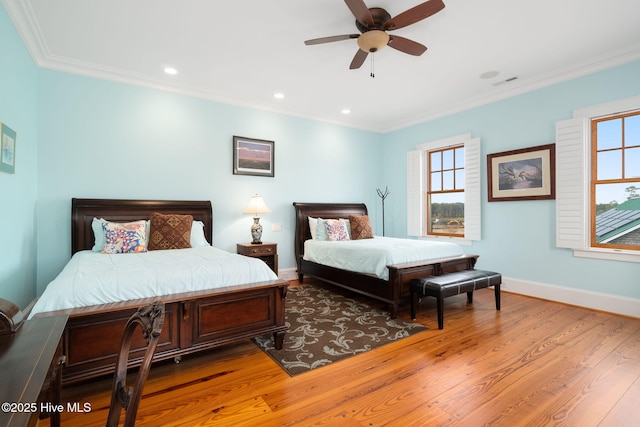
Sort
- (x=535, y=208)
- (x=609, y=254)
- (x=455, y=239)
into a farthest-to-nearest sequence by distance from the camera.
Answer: (x=455, y=239) → (x=535, y=208) → (x=609, y=254)

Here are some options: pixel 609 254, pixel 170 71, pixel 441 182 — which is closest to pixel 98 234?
pixel 170 71

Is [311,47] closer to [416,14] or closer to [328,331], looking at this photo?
[416,14]

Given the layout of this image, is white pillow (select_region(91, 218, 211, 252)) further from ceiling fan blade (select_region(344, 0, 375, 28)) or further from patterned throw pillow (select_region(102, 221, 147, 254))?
ceiling fan blade (select_region(344, 0, 375, 28))

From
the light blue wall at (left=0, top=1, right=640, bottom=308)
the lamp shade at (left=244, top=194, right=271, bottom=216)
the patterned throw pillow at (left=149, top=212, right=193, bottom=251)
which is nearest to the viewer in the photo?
the light blue wall at (left=0, top=1, right=640, bottom=308)

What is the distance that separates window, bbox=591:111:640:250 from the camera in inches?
137

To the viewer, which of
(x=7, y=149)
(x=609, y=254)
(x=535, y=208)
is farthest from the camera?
(x=535, y=208)

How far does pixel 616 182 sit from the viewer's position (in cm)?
359

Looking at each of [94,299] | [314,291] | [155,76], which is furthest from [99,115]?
[314,291]

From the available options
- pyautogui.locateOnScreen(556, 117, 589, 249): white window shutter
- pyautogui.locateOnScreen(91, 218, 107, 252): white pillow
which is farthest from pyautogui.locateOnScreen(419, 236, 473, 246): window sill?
pyautogui.locateOnScreen(91, 218, 107, 252): white pillow

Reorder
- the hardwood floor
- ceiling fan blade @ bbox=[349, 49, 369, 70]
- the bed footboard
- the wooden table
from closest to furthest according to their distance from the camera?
the wooden table
the hardwood floor
the bed footboard
ceiling fan blade @ bbox=[349, 49, 369, 70]

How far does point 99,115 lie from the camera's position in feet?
12.5

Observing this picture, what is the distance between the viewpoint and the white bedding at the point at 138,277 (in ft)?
6.48

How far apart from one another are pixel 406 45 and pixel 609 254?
131 inches

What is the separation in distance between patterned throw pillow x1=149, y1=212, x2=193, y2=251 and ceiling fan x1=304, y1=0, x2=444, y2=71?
247cm
